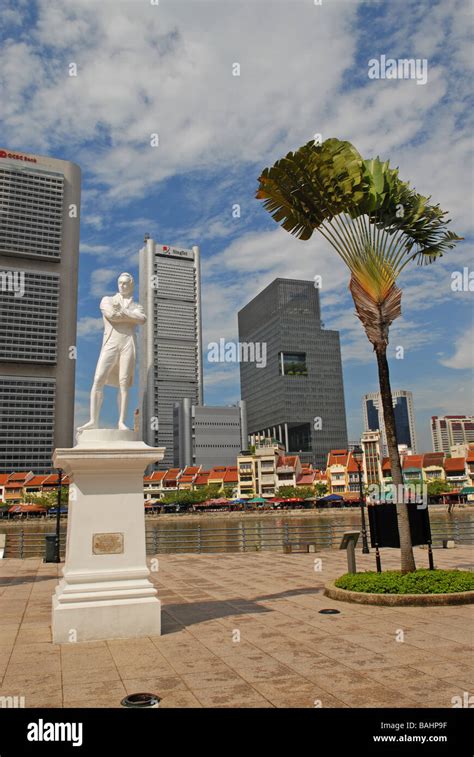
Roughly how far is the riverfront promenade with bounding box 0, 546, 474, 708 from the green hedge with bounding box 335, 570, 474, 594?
436 mm

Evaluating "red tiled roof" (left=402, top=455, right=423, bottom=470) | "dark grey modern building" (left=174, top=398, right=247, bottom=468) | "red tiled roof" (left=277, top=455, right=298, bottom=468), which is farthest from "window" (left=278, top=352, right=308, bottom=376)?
"red tiled roof" (left=402, top=455, right=423, bottom=470)

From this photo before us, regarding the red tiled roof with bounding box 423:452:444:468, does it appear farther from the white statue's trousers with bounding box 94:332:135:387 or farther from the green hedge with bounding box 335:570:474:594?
the white statue's trousers with bounding box 94:332:135:387

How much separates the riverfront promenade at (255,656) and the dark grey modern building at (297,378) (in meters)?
150

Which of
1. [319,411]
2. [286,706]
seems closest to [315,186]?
[286,706]

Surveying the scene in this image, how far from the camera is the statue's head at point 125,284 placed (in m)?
9.48

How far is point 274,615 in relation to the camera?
9.27 m

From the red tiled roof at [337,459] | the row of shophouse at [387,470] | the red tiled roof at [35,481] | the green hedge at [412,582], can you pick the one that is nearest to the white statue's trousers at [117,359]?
the green hedge at [412,582]

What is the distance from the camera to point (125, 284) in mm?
9484

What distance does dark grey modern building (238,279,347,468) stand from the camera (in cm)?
16450

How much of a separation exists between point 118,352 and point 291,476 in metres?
98.0

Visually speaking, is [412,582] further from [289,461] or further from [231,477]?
[231,477]

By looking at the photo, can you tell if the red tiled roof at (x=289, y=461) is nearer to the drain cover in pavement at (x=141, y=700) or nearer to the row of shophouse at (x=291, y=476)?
the row of shophouse at (x=291, y=476)
